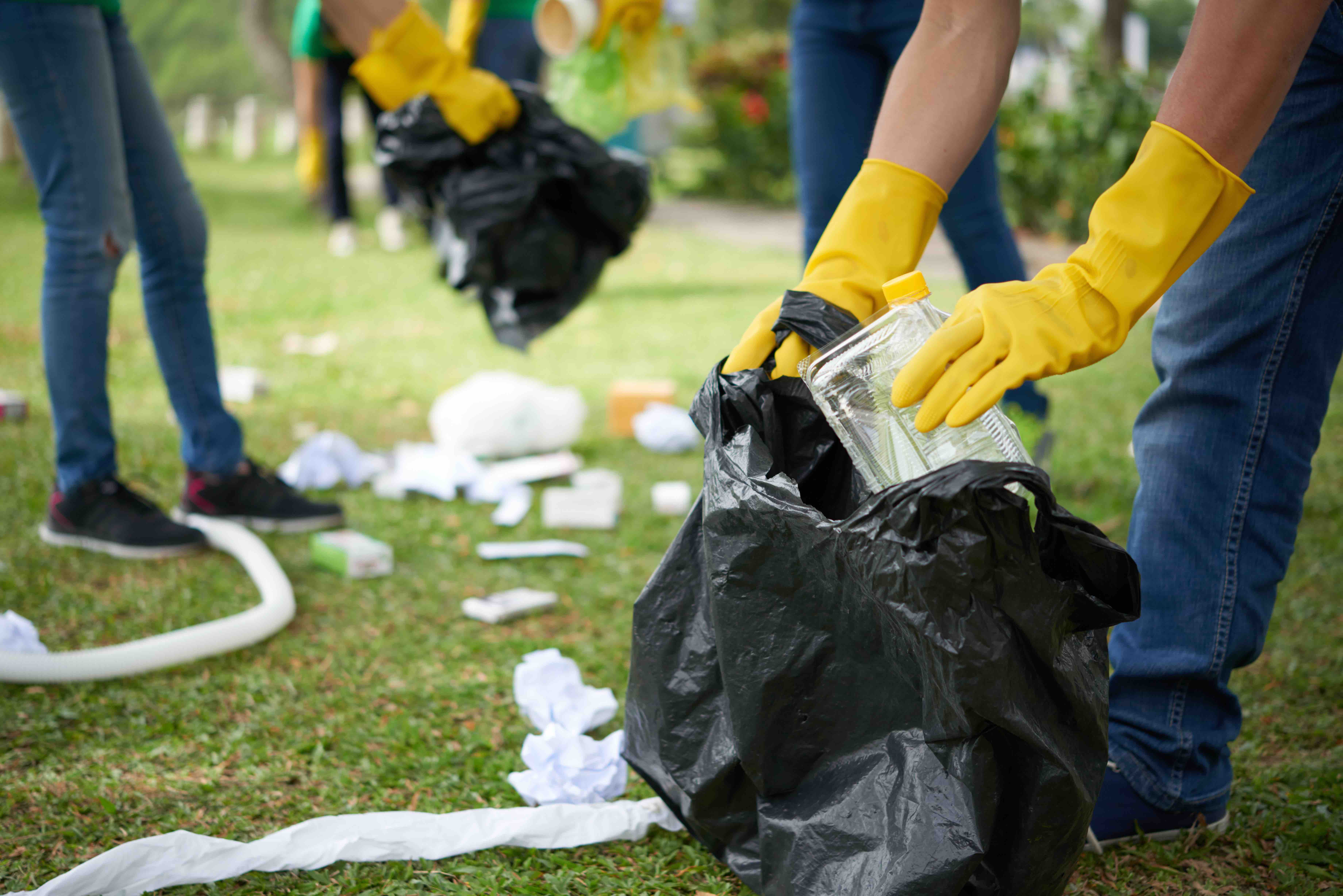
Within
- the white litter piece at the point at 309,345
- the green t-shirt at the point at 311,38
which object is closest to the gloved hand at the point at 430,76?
the white litter piece at the point at 309,345

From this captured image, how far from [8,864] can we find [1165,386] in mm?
1603

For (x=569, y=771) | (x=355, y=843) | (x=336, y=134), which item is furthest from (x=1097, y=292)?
(x=336, y=134)

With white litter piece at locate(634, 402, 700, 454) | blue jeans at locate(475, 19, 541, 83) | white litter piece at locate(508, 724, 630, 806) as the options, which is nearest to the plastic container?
white litter piece at locate(508, 724, 630, 806)

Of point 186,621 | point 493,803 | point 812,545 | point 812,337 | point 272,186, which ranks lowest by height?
point 272,186

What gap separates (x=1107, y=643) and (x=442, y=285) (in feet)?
16.5

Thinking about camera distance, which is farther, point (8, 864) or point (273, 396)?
point (273, 396)

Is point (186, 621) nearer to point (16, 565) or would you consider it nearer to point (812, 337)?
point (16, 565)

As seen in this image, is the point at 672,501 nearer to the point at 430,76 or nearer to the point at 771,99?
the point at 430,76

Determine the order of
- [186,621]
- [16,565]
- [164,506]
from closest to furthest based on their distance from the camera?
[186,621], [16,565], [164,506]

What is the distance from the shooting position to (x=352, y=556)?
215 cm

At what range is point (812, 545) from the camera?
98cm

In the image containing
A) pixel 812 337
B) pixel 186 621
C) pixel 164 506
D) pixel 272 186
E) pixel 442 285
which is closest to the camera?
pixel 812 337

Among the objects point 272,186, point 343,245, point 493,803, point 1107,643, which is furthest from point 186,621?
point 272,186

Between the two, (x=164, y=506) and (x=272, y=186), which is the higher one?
(x=164, y=506)
